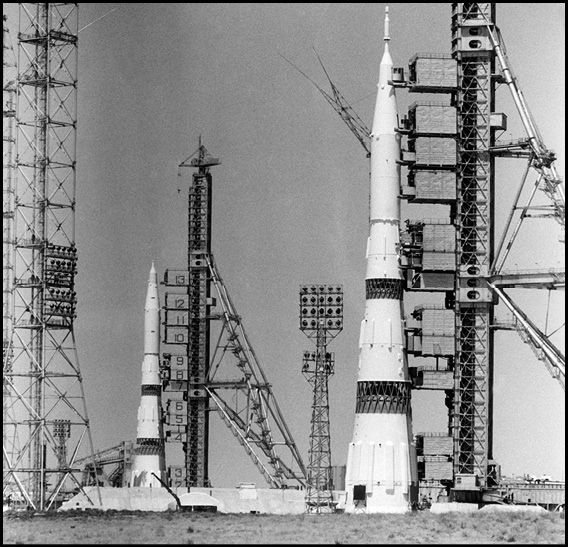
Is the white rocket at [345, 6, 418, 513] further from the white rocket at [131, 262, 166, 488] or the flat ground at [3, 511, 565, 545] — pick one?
the white rocket at [131, 262, 166, 488]

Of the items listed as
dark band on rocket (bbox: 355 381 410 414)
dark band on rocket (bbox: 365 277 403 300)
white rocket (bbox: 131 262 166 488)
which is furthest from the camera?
white rocket (bbox: 131 262 166 488)

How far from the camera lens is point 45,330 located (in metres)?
112

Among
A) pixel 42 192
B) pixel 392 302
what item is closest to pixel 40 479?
pixel 42 192

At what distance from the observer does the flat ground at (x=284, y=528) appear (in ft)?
272

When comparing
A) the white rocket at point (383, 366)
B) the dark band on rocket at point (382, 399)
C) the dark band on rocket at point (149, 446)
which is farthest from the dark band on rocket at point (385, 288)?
the dark band on rocket at point (149, 446)

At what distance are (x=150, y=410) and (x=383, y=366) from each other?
5587 centimetres

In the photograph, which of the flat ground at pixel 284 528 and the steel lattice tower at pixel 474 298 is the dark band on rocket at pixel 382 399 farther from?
the flat ground at pixel 284 528

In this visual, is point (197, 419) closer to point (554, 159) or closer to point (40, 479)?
point (40, 479)

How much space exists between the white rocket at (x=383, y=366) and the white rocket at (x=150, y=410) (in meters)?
52.3

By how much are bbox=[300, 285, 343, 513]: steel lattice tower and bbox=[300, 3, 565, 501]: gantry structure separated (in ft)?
60.2

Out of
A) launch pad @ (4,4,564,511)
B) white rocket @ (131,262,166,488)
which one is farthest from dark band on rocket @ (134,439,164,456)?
launch pad @ (4,4,564,511)

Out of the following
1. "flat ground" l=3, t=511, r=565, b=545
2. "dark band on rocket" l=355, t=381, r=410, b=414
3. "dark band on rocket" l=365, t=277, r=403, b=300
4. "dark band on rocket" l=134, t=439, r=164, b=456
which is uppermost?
"dark band on rocket" l=365, t=277, r=403, b=300

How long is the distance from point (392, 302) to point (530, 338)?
408 inches

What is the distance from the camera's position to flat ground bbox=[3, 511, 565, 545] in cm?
8281
